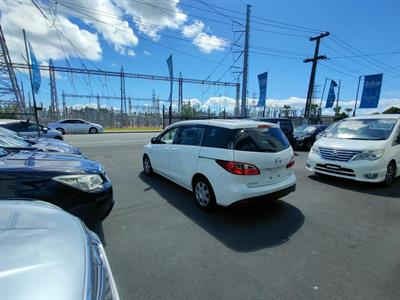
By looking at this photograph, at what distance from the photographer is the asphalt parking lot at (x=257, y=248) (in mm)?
2311

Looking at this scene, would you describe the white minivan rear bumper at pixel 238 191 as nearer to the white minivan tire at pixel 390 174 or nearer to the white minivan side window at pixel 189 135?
the white minivan side window at pixel 189 135

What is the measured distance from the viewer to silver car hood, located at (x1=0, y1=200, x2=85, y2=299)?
107cm

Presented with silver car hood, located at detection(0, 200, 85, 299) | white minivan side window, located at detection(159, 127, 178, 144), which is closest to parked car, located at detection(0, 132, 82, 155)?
white minivan side window, located at detection(159, 127, 178, 144)

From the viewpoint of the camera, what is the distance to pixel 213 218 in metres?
3.84

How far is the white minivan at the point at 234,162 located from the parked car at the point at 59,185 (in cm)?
162

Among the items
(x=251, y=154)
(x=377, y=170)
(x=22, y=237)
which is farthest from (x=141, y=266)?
(x=377, y=170)

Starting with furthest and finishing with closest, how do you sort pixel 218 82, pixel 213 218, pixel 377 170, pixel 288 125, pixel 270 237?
pixel 218 82, pixel 288 125, pixel 377 170, pixel 213 218, pixel 270 237

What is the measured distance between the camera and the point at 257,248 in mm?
2986

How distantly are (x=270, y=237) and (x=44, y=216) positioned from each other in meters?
2.78

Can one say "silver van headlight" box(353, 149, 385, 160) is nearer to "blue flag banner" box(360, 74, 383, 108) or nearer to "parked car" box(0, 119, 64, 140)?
"parked car" box(0, 119, 64, 140)

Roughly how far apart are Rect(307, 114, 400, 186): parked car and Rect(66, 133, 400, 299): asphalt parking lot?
0.70 m

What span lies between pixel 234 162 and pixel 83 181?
7.06 ft

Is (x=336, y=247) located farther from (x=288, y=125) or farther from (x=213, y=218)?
(x=288, y=125)

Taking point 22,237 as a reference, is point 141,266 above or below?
below
